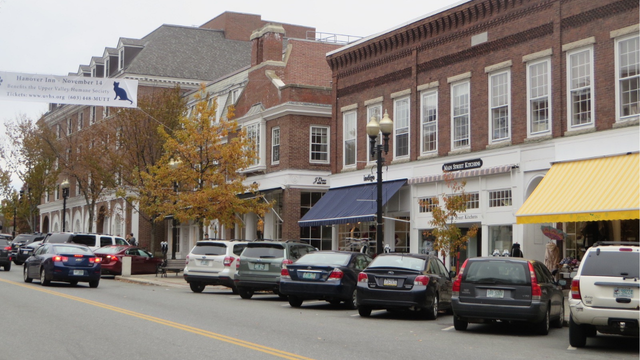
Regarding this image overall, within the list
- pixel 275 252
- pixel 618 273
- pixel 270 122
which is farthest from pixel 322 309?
pixel 270 122

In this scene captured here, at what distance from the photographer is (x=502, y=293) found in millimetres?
14938

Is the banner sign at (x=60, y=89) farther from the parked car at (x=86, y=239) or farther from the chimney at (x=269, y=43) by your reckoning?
the chimney at (x=269, y=43)

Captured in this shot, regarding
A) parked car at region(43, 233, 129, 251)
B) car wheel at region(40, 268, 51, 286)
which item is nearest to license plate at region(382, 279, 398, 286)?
car wheel at region(40, 268, 51, 286)

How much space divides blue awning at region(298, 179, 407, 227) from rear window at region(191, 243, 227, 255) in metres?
6.70

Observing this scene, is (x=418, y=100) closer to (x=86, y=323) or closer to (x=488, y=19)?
(x=488, y=19)

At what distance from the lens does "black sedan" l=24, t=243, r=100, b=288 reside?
25.8 metres

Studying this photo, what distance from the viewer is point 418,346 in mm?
12773

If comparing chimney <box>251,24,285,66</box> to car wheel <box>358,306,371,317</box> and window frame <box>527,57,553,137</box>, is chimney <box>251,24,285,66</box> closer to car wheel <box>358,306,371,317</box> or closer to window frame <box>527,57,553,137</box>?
window frame <box>527,57,553,137</box>

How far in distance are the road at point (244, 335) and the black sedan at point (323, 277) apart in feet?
1.48

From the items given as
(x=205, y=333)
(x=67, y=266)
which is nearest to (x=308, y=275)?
(x=205, y=333)

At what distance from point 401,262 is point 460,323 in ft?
8.26

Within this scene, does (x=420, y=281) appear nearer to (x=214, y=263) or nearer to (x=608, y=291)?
(x=608, y=291)

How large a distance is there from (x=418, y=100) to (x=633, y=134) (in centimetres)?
991

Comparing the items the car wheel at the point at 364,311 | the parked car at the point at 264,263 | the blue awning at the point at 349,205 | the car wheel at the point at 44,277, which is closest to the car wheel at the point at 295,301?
the parked car at the point at 264,263
